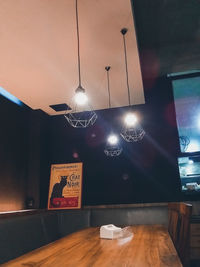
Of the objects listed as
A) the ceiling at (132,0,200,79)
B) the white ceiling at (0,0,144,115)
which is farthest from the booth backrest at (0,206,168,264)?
the ceiling at (132,0,200,79)

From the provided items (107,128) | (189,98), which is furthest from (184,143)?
(107,128)

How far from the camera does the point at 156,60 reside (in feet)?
14.4

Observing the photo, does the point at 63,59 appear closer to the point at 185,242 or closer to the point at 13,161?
the point at 13,161

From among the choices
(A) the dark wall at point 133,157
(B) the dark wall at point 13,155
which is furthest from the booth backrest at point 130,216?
(B) the dark wall at point 13,155

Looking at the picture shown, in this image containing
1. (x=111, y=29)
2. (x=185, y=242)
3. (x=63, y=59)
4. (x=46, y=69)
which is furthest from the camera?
(x=46, y=69)

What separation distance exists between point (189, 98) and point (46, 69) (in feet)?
9.54

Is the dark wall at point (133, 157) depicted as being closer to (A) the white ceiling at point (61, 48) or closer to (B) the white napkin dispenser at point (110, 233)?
(A) the white ceiling at point (61, 48)

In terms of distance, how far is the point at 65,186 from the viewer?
4.64 m

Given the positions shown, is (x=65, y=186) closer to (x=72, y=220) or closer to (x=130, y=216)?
(x=72, y=220)

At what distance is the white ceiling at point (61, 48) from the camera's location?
2383 millimetres

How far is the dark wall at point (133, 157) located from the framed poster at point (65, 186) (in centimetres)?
34

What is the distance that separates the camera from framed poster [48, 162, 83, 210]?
446 centimetres

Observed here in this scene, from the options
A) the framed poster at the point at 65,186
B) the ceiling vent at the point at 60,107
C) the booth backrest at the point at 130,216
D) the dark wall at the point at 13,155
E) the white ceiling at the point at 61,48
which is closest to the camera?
the white ceiling at the point at 61,48

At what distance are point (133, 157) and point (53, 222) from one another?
6.97 ft
